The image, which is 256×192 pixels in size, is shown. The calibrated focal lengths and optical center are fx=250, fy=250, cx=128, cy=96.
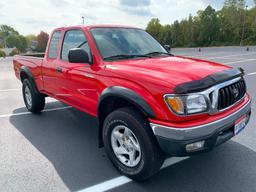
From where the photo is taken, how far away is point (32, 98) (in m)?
5.45

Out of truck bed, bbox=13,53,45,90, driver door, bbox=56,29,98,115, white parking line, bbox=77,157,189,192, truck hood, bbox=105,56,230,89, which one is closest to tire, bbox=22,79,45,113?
truck bed, bbox=13,53,45,90

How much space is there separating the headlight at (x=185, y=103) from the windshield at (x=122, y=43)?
1.32 meters

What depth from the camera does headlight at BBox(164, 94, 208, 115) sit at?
97.5 inches

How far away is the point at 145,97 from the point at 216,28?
51.0 m

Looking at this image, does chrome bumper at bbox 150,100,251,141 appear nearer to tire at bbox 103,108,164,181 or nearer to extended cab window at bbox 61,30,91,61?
tire at bbox 103,108,164,181

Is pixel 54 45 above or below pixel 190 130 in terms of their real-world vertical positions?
above

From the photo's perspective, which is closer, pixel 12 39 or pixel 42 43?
pixel 42 43

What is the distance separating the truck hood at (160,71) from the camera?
103 inches

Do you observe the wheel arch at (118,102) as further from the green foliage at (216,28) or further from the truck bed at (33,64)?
the green foliage at (216,28)

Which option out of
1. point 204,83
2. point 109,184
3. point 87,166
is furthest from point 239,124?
point 87,166

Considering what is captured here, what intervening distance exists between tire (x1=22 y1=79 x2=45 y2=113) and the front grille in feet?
12.9

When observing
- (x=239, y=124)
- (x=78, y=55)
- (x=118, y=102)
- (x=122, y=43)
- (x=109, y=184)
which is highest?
(x=122, y=43)

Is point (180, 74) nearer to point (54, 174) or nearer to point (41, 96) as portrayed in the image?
point (54, 174)

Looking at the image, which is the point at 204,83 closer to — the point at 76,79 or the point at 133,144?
the point at 133,144
